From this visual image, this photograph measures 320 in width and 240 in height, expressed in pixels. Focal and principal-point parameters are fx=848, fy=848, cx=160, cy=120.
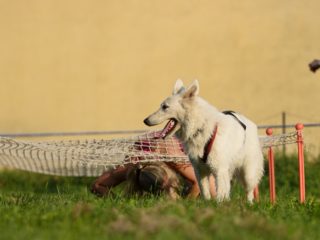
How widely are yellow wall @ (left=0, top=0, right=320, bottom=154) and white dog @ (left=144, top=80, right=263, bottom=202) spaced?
617 cm

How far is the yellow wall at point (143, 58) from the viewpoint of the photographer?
45.7 feet

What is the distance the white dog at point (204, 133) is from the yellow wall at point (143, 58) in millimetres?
6166

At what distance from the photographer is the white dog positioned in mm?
7574

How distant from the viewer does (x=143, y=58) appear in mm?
14109

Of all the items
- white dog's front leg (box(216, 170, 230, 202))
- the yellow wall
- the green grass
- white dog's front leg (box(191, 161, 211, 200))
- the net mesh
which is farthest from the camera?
the yellow wall

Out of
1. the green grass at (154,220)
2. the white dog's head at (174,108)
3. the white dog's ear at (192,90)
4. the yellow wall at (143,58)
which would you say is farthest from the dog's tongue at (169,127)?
the yellow wall at (143,58)

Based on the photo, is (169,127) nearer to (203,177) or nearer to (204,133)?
(204,133)

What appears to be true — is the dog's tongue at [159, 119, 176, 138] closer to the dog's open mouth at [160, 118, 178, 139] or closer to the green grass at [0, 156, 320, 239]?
the dog's open mouth at [160, 118, 178, 139]

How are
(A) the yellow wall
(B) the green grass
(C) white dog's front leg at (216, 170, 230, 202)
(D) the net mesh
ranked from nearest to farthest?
(B) the green grass → (C) white dog's front leg at (216, 170, 230, 202) → (D) the net mesh → (A) the yellow wall

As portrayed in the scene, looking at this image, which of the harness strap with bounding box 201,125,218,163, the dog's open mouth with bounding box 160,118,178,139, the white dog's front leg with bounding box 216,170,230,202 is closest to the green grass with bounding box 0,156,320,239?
the white dog's front leg with bounding box 216,170,230,202

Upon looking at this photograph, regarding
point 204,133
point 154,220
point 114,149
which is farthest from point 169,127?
point 154,220

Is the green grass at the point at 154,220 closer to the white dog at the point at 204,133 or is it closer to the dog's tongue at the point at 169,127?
the white dog at the point at 204,133

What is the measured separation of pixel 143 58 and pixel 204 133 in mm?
6623

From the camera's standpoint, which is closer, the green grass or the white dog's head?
the green grass
